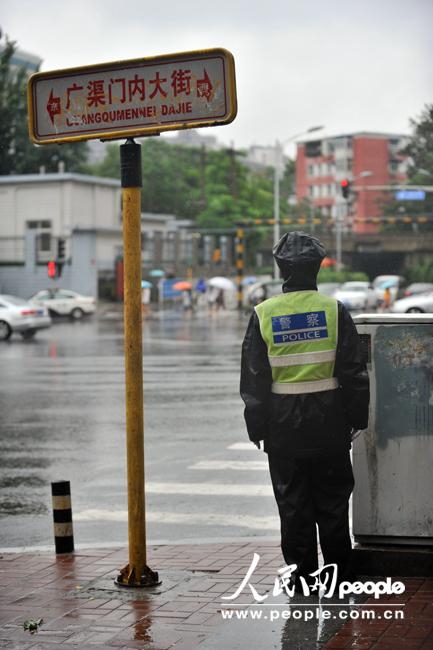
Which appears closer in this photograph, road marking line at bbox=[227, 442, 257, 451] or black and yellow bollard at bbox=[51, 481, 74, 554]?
black and yellow bollard at bbox=[51, 481, 74, 554]

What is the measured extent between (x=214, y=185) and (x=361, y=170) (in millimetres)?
48257

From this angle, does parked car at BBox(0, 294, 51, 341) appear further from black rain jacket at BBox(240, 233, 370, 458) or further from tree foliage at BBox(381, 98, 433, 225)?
black rain jacket at BBox(240, 233, 370, 458)

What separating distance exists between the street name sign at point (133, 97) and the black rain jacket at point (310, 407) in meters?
1.16

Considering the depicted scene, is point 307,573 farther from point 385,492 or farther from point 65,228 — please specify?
point 65,228

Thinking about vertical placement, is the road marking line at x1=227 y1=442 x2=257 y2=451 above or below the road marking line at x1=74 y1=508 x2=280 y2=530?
below

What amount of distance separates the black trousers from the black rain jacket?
8cm

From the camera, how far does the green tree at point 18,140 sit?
68500 millimetres

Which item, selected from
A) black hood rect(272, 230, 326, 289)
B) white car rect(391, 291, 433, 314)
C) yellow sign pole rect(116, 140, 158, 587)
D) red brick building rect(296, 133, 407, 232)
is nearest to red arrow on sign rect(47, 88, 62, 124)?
yellow sign pole rect(116, 140, 158, 587)

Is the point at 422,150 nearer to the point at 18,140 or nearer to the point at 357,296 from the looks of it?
the point at 357,296

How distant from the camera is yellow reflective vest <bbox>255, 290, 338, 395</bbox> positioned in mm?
5535

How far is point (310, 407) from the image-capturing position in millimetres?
5508

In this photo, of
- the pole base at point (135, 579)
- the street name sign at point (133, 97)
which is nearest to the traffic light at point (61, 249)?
the street name sign at point (133, 97)

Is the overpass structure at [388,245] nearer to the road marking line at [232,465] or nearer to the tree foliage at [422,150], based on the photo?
the tree foliage at [422,150]

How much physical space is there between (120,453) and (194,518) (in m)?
3.38
